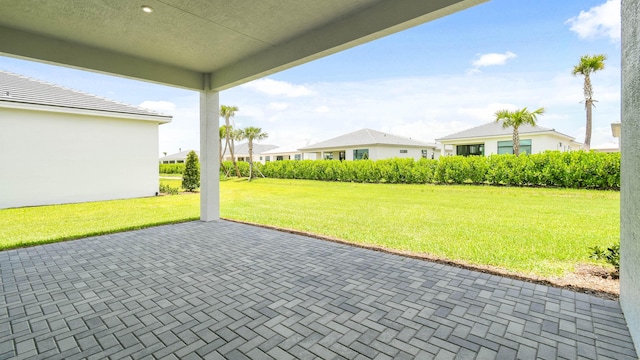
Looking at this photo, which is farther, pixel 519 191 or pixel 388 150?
pixel 388 150

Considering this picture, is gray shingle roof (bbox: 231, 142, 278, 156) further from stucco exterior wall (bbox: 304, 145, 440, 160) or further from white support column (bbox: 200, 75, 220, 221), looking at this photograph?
white support column (bbox: 200, 75, 220, 221)

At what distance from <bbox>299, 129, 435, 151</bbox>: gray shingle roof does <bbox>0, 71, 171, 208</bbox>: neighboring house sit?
1774cm

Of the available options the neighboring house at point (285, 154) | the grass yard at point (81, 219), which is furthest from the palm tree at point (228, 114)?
the grass yard at point (81, 219)

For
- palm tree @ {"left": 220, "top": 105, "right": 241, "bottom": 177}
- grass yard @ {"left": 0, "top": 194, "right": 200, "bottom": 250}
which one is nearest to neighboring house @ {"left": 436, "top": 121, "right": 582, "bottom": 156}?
palm tree @ {"left": 220, "top": 105, "right": 241, "bottom": 177}

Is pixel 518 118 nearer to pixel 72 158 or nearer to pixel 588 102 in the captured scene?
pixel 588 102

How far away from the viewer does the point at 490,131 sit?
21.9 m

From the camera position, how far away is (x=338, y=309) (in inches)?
110

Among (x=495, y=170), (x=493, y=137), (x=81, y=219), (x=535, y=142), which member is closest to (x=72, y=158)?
(x=81, y=219)

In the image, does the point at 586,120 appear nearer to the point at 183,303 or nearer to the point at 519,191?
the point at 519,191

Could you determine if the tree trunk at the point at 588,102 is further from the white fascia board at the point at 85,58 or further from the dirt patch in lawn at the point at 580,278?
the white fascia board at the point at 85,58

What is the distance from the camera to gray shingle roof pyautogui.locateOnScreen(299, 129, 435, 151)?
1049 inches

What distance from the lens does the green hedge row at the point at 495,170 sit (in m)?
11.6

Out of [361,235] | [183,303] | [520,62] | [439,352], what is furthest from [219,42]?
[520,62]

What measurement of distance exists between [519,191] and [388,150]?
14.7 metres
